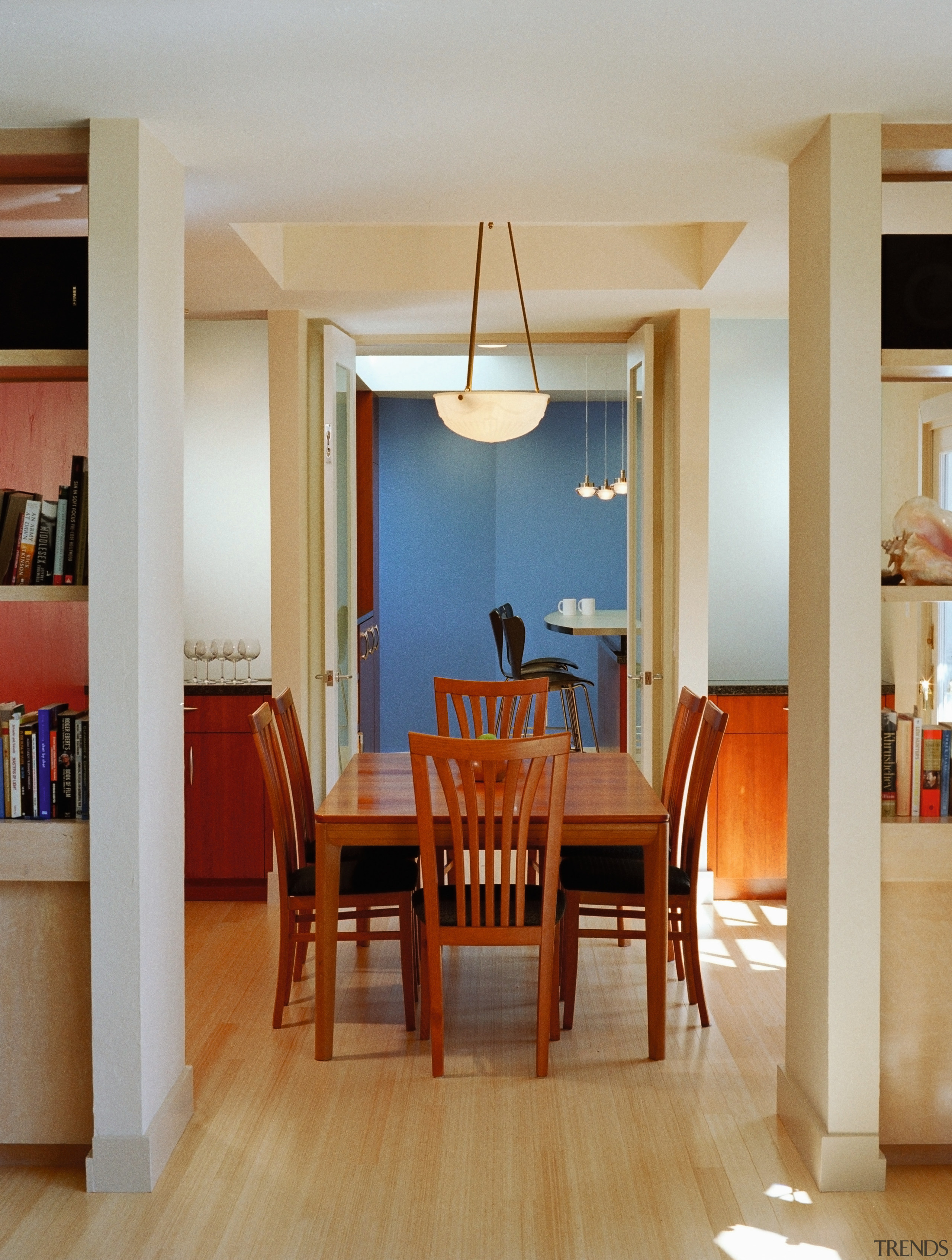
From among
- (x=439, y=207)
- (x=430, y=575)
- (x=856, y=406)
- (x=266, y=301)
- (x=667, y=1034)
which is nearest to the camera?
(x=856, y=406)

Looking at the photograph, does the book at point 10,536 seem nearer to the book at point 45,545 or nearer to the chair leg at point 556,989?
the book at point 45,545

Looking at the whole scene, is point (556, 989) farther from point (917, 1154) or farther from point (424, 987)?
point (917, 1154)

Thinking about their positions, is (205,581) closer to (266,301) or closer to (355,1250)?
(266,301)

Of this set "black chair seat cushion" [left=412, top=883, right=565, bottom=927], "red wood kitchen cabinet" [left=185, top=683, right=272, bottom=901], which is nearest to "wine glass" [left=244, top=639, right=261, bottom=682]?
"red wood kitchen cabinet" [left=185, top=683, right=272, bottom=901]

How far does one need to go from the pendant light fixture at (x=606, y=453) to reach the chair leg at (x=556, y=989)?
528 centimetres

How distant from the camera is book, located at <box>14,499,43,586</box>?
2938 millimetres

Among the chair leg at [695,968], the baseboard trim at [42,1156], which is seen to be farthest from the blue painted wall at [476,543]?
the baseboard trim at [42,1156]

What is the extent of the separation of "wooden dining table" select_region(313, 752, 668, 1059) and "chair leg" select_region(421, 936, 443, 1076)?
307mm

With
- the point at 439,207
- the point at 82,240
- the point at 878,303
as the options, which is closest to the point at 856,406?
the point at 878,303

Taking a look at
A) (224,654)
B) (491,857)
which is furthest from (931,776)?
(224,654)

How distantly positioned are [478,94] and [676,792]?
2.43 meters

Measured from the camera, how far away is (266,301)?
5.05 m

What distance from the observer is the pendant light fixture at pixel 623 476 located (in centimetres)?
A: 870

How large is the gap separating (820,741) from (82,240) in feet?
7.09
